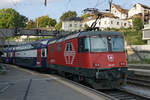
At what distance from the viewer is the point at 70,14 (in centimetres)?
10269

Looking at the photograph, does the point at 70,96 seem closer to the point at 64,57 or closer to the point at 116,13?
the point at 64,57

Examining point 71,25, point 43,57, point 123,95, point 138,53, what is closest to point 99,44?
point 123,95

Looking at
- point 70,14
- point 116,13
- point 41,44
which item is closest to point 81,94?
point 41,44

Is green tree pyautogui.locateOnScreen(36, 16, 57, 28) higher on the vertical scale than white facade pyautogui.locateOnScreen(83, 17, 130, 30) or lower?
higher

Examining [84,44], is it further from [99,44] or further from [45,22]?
[45,22]

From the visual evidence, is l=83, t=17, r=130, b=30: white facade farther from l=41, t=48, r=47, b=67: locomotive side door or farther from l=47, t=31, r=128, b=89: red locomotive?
l=47, t=31, r=128, b=89: red locomotive

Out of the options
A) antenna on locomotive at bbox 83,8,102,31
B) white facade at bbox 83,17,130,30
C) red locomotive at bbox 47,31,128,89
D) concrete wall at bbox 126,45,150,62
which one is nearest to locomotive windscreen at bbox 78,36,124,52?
red locomotive at bbox 47,31,128,89

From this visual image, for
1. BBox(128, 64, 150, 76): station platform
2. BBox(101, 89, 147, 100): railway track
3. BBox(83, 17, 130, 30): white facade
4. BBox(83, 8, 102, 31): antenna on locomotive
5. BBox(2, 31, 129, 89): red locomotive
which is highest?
BBox(83, 17, 130, 30): white facade

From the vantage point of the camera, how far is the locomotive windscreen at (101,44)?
11112mm

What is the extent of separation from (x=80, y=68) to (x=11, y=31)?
98.6ft

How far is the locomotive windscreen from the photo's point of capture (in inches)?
437

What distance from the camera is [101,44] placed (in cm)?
1130

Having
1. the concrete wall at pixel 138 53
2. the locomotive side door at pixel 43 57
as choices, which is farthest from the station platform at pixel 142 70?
the concrete wall at pixel 138 53

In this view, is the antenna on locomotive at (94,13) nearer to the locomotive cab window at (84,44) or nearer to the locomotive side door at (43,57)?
the locomotive cab window at (84,44)
